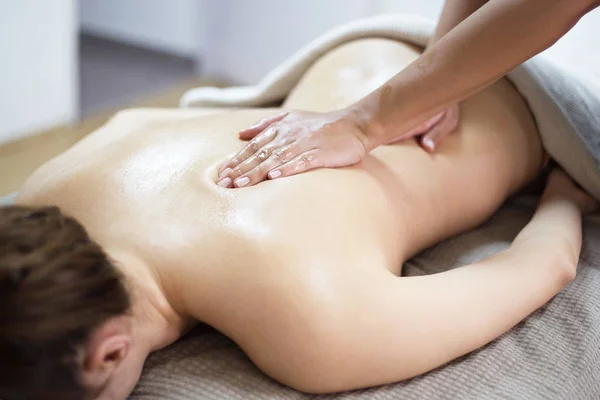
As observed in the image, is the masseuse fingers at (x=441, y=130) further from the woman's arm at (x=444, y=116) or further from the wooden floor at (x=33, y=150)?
the wooden floor at (x=33, y=150)

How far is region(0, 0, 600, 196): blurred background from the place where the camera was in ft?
7.58

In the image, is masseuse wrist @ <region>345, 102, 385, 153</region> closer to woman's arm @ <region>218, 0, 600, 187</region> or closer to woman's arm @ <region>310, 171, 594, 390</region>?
woman's arm @ <region>218, 0, 600, 187</region>

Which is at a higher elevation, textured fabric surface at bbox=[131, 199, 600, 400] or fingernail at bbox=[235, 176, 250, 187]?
fingernail at bbox=[235, 176, 250, 187]

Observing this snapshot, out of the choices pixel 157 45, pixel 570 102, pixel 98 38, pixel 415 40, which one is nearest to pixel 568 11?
pixel 570 102

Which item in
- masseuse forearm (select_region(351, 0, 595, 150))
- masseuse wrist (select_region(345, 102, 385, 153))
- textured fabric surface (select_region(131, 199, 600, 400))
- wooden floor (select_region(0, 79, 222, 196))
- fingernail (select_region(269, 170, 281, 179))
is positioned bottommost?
wooden floor (select_region(0, 79, 222, 196))

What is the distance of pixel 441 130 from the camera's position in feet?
4.02

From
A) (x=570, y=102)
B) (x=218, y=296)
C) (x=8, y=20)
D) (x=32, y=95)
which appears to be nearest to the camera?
(x=218, y=296)

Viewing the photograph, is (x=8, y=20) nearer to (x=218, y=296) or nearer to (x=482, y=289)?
(x=218, y=296)

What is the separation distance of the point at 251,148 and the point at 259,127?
7cm

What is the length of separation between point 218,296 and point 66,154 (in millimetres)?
460

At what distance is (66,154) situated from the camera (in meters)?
1.19

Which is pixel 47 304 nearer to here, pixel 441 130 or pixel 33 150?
pixel 441 130

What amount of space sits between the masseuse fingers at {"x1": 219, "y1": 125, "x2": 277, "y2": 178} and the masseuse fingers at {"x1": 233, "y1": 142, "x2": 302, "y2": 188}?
0.03 meters

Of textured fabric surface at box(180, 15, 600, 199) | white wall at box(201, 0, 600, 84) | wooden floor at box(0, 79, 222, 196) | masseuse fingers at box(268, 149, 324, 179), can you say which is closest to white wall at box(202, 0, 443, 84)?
white wall at box(201, 0, 600, 84)
